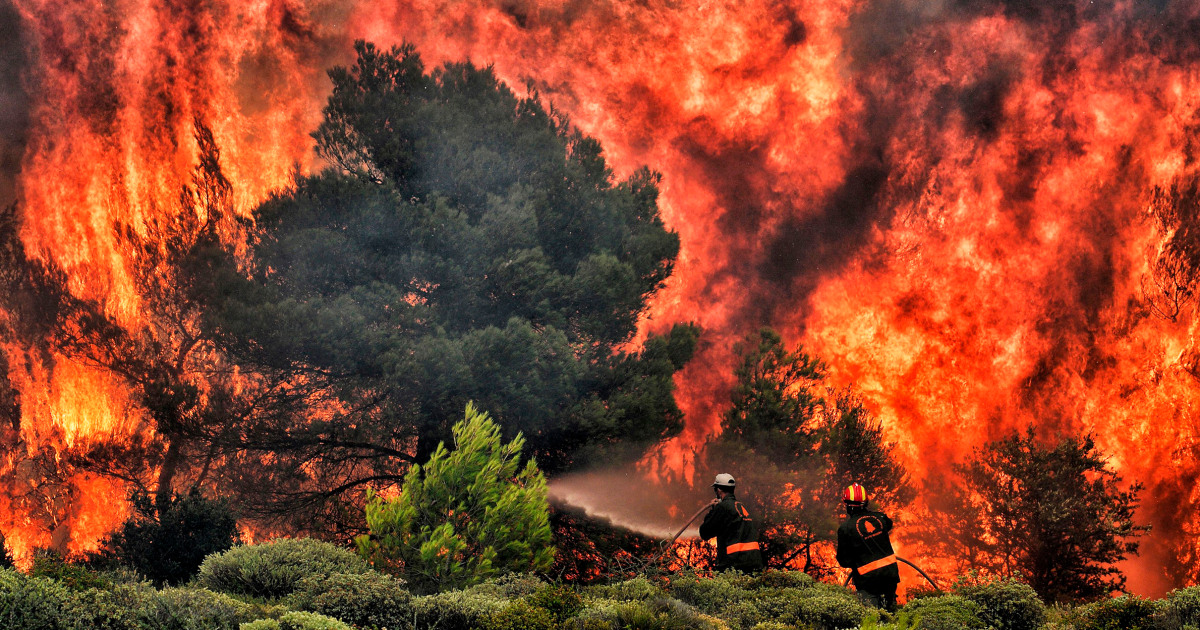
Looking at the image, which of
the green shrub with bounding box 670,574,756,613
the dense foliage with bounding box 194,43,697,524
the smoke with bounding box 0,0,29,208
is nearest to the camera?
the green shrub with bounding box 670,574,756,613

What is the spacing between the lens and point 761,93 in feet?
76.4

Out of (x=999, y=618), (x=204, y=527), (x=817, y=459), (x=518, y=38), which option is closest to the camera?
(x=999, y=618)

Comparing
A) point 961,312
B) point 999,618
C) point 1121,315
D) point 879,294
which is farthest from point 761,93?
point 999,618

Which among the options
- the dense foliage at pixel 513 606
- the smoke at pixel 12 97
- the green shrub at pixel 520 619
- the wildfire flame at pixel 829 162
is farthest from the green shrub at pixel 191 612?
the smoke at pixel 12 97

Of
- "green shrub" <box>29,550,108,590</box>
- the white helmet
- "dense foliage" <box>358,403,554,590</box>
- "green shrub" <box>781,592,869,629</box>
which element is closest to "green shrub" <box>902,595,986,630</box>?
"green shrub" <box>781,592,869,629</box>

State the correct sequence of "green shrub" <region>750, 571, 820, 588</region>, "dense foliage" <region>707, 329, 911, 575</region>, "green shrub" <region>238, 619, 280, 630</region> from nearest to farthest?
"green shrub" <region>238, 619, 280, 630</region> → "green shrub" <region>750, 571, 820, 588</region> → "dense foliage" <region>707, 329, 911, 575</region>

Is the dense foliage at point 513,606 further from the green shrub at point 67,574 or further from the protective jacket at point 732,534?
the protective jacket at point 732,534

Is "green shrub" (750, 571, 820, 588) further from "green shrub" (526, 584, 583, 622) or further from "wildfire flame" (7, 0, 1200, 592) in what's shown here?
"wildfire flame" (7, 0, 1200, 592)

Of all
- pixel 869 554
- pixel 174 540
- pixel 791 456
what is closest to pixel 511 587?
pixel 869 554

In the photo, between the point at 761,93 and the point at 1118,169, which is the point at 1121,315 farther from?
the point at 761,93

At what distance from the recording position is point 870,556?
905 cm

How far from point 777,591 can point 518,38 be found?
728 inches

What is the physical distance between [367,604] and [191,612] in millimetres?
1346

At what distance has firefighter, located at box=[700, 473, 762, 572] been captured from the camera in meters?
9.75
